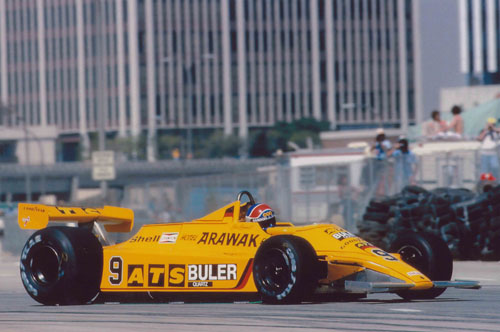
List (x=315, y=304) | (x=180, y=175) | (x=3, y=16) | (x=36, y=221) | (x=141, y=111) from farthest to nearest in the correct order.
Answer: (x=3, y=16) < (x=141, y=111) < (x=180, y=175) < (x=36, y=221) < (x=315, y=304)

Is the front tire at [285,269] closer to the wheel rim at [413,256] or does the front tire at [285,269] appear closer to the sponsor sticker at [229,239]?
the sponsor sticker at [229,239]

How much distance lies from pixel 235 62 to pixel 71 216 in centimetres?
10520

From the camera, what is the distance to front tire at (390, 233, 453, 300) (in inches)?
473

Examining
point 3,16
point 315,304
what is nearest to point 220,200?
point 315,304

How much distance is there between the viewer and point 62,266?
12.1 metres

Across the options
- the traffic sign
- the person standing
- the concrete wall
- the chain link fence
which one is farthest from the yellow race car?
the concrete wall

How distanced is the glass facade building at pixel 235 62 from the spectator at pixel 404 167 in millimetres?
92065

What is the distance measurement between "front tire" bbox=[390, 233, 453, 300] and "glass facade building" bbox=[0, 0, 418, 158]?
339 ft

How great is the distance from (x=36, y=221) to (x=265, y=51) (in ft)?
350

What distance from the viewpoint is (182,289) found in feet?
38.5

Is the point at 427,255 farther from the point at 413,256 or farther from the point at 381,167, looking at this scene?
the point at 381,167

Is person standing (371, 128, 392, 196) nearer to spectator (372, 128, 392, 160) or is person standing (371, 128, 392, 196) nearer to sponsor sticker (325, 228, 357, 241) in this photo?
spectator (372, 128, 392, 160)

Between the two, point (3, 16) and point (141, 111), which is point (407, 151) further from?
point (3, 16)

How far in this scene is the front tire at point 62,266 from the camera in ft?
39.5
